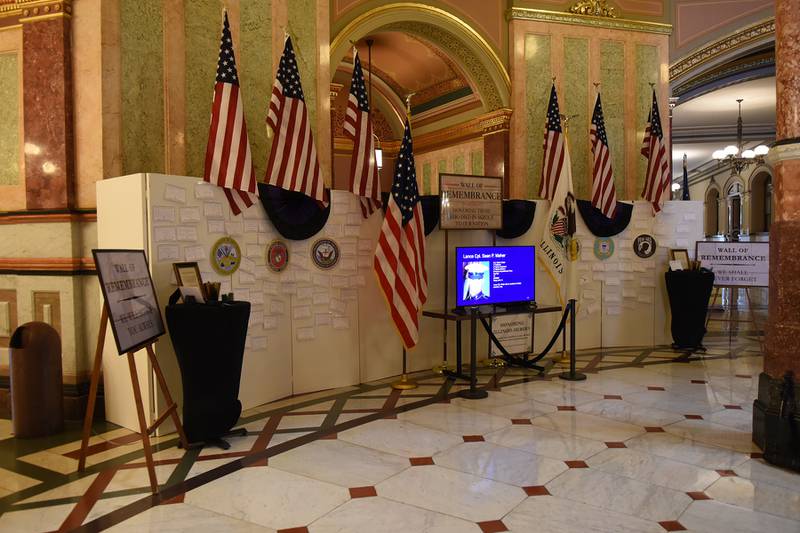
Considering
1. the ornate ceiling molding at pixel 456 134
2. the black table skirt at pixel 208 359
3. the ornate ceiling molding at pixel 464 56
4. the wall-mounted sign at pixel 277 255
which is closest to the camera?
the black table skirt at pixel 208 359

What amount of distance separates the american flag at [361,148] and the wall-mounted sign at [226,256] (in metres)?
1.39

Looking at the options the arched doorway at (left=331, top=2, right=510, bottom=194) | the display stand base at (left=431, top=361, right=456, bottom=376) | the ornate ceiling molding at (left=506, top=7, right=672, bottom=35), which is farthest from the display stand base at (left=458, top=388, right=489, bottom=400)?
the ornate ceiling molding at (left=506, top=7, right=672, bottom=35)

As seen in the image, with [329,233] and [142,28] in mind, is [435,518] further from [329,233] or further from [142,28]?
[142,28]

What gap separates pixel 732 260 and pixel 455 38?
4927mm

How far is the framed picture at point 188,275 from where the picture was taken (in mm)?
4609

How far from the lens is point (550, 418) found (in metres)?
5.06

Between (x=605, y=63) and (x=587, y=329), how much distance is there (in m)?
4.02

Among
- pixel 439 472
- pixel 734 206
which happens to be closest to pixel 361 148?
pixel 439 472

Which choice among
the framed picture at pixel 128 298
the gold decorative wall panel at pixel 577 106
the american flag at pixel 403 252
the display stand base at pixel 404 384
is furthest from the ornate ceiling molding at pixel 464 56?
the framed picture at pixel 128 298

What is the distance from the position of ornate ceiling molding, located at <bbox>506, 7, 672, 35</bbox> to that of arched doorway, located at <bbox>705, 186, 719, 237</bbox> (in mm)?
20122

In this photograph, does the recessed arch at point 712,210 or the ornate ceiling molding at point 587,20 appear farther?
the recessed arch at point 712,210

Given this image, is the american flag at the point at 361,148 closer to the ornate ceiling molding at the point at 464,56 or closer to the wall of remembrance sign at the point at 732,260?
the ornate ceiling molding at the point at 464,56

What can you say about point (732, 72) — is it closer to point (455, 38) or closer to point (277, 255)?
point (455, 38)

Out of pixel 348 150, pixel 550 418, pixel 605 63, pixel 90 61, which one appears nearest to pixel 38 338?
pixel 90 61
